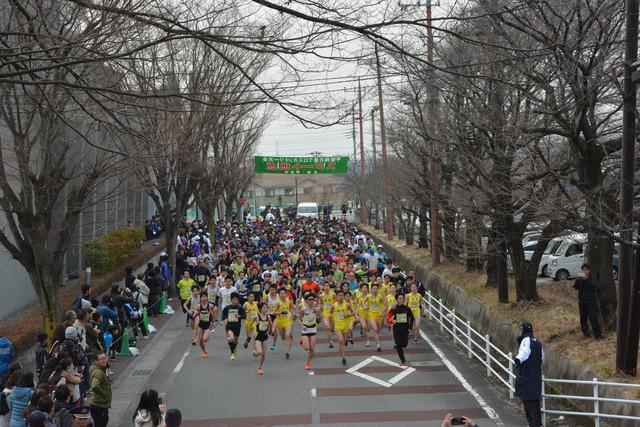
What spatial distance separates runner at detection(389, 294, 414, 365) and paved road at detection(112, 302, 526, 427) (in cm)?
37

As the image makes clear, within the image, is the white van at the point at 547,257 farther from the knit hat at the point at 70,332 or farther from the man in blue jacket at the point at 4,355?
the man in blue jacket at the point at 4,355

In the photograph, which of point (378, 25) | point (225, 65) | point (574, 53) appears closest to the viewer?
point (378, 25)

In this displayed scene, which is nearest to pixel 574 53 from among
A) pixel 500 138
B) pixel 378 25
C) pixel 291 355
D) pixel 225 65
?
pixel 500 138

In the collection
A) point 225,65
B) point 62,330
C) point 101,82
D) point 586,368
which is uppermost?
point 225,65

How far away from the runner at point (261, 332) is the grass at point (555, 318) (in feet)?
17.4

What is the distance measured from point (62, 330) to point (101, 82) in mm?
3843

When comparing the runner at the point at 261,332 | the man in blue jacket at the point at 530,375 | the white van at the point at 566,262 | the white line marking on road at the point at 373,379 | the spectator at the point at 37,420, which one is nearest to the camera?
the spectator at the point at 37,420

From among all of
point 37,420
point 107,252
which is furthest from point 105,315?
point 107,252

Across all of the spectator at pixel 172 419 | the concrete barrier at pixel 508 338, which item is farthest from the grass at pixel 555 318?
the spectator at pixel 172 419

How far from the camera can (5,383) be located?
29.9 feet

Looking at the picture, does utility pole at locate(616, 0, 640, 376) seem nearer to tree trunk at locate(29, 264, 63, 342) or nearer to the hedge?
tree trunk at locate(29, 264, 63, 342)

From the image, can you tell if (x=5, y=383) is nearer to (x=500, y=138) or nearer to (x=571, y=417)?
(x=571, y=417)

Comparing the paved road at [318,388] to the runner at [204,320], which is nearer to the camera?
the paved road at [318,388]

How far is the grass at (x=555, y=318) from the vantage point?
11.5 meters
